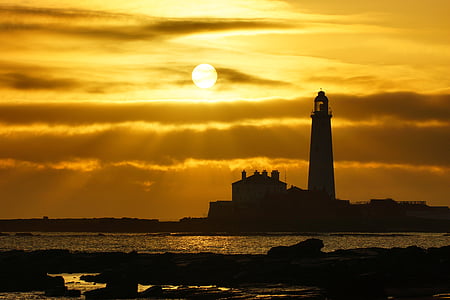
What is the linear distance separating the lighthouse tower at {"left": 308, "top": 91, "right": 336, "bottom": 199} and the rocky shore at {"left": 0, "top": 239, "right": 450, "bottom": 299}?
239 ft

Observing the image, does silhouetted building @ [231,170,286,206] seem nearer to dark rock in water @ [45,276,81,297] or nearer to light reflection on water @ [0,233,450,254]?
light reflection on water @ [0,233,450,254]

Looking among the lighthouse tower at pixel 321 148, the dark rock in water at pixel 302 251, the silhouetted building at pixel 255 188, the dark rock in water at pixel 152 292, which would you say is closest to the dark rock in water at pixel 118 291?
the dark rock in water at pixel 152 292

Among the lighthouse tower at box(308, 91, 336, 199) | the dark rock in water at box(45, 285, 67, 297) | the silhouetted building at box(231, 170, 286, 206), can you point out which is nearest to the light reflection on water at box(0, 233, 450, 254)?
the lighthouse tower at box(308, 91, 336, 199)

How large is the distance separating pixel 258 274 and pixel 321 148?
269 ft

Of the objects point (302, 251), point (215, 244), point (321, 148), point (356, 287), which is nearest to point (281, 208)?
point (321, 148)

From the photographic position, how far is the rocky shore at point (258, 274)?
48.7m

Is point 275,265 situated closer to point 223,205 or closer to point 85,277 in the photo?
point 85,277

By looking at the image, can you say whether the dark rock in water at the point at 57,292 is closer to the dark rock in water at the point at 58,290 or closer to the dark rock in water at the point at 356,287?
the dark rock in water at the point at 58,290

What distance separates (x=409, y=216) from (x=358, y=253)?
378 ft

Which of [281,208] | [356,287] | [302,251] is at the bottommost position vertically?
[356,287]

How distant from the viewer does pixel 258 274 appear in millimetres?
55938

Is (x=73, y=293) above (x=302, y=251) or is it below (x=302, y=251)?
below

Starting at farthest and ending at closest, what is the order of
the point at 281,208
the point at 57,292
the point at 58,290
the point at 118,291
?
the point at 281,208
the point at 58,290
the point at 57,292
the point at 118,291

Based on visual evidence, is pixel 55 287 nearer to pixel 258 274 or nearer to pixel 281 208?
pixel 258 274
